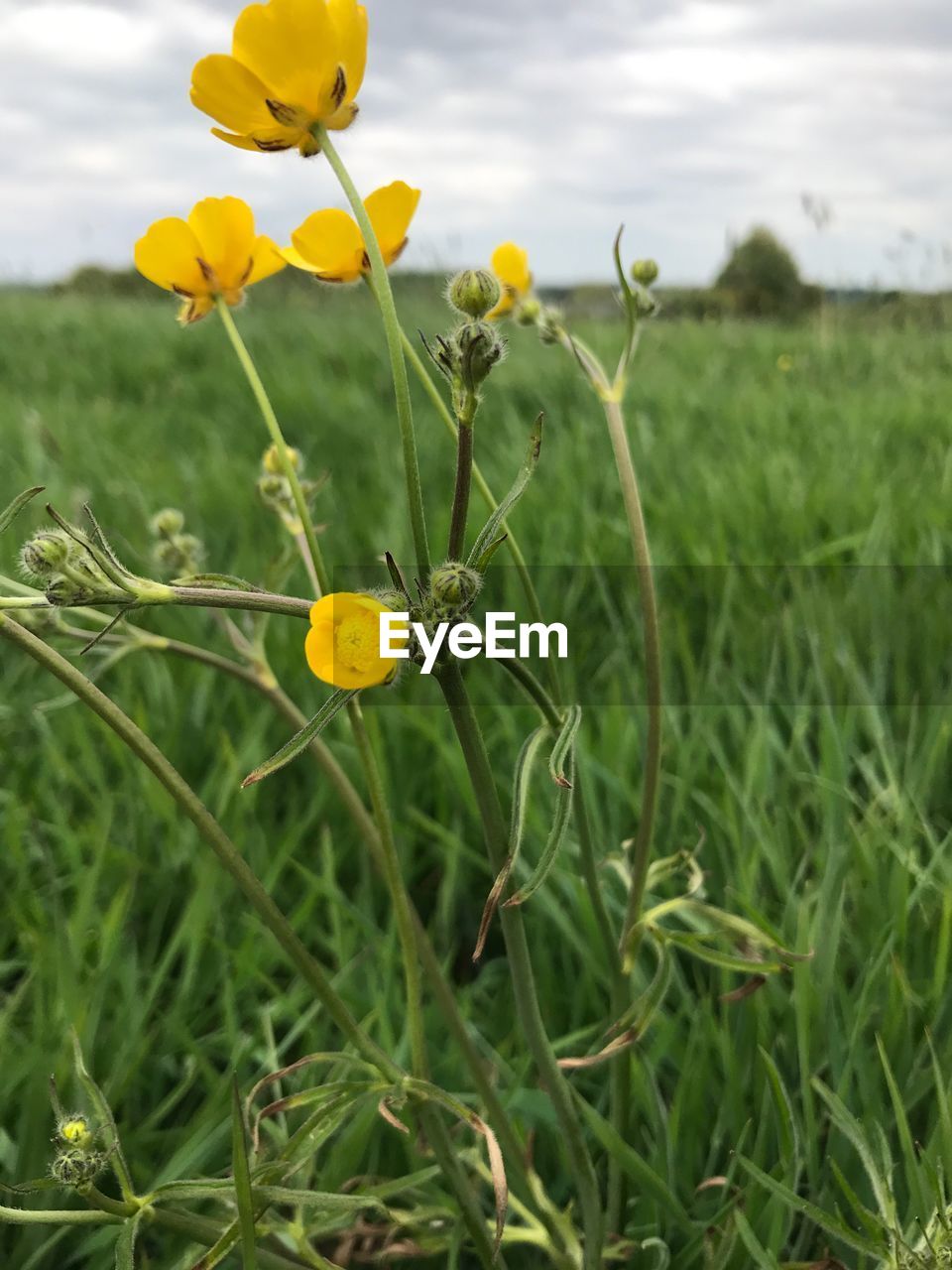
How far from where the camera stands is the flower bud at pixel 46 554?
19.0 inches

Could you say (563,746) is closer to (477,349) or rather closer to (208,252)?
(477,349)

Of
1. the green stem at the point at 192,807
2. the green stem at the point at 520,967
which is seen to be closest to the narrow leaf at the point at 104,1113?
the green stem at the point at 192,807

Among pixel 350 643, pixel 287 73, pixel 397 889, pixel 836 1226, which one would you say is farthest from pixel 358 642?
pixel 836 1226

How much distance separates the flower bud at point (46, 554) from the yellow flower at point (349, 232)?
0.27 metres

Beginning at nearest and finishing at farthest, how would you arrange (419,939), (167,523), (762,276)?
(419,939) → (167,523) → (762,276)

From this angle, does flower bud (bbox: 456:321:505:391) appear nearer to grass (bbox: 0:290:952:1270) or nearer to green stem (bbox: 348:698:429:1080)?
green stem (bbox: 348:698:429:1080)

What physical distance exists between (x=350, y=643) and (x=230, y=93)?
34 cm

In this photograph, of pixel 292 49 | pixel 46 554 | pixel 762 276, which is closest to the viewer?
pixel 46 554

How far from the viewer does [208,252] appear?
2.43ft

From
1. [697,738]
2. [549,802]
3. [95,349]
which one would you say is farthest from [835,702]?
[95,349]

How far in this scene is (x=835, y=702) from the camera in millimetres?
1396

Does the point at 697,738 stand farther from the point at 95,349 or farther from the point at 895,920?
the point at 95,349

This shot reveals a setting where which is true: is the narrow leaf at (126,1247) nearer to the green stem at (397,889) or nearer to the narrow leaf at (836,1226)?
the green stem at (397,889)

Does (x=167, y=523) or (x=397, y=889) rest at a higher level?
(x=167, y=523)
